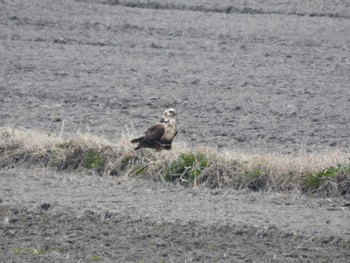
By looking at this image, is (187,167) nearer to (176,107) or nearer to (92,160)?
(92,160)

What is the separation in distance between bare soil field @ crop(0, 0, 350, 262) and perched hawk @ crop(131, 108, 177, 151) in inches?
16.3

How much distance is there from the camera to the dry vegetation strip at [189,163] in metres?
9.66

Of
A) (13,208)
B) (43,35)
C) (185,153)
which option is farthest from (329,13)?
(13,208)

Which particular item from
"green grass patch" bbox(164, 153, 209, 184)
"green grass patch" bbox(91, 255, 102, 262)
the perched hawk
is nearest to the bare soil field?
"green grass patch" bbox(91, 255, 102, 262)

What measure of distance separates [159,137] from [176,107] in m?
3.42

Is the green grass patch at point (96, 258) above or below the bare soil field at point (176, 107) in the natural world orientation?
above

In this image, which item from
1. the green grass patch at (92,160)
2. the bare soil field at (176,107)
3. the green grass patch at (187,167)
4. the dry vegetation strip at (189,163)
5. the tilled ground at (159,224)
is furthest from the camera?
the green grass patch at (92,160)

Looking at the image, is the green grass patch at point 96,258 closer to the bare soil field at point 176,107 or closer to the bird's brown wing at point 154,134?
the bare soil field at point 176,107

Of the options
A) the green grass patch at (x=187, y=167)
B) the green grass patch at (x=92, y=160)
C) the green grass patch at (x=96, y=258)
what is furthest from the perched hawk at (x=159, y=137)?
the green grass patch at (x=96, y=258)

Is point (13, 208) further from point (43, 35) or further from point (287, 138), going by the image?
point (43, 35)

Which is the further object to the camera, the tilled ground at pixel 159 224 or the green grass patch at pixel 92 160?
the green grass patch at pixel 92 160

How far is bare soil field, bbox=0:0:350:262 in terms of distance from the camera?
8180 mm

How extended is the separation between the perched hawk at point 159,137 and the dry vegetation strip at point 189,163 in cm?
10

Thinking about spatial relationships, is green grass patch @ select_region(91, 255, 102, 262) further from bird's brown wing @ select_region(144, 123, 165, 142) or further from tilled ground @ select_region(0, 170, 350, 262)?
bird's brown wing @ select_region(144, 123, 165, 142)
